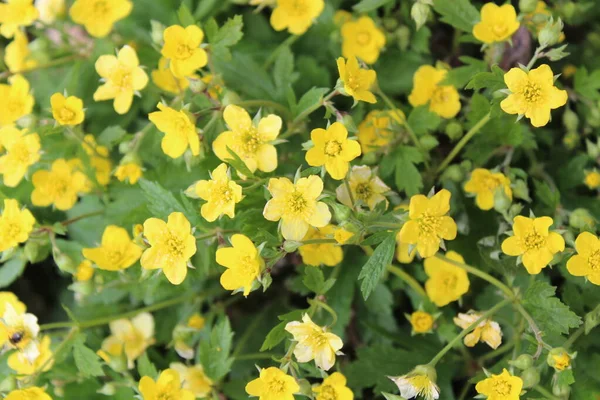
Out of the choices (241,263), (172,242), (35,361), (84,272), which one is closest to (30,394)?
(35,361)

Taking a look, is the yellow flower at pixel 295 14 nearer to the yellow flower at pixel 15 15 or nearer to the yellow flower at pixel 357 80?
the yellow flower at pixel 357 80

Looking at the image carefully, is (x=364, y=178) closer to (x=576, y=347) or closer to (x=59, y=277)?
(x=576, y=347)

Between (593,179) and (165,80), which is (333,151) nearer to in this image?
(165,80)

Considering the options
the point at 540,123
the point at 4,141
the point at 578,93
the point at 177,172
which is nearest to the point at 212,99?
the point at 177,172

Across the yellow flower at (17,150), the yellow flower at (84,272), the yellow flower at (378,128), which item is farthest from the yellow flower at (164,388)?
the yellow flower at (378,128)

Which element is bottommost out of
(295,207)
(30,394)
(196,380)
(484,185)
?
(196,380)

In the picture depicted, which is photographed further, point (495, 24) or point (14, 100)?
point (14, 100)

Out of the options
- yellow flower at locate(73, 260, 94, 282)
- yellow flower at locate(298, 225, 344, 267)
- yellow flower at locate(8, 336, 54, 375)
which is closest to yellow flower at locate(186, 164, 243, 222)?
yellow flower at locate(298, 225, 344, 267)
